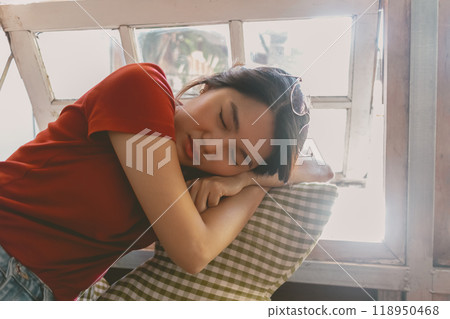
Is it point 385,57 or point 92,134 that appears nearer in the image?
point 92,134

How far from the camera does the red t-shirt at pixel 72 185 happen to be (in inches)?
28.2

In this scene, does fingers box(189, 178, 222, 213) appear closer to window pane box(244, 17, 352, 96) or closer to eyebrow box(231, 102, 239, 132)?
eyebrow box(231, 102, 239, 132)

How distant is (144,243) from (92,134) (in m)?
0.30

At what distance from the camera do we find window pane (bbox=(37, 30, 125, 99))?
58.6 inches

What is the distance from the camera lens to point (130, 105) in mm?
693

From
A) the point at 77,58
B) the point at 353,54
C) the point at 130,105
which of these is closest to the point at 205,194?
the point at 130,105

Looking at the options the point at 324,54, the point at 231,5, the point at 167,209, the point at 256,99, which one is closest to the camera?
the point at 167,209

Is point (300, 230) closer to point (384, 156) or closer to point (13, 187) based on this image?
point (384, 156)

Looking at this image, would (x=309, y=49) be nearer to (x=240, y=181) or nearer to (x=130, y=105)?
(x=240, y=181)

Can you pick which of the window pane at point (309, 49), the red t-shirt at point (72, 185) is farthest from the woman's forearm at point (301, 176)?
the window pane at point (309, 49)

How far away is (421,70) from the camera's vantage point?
112 cm

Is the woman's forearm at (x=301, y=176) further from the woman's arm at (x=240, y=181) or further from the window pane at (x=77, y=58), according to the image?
the window pane at (x=77, y=58)

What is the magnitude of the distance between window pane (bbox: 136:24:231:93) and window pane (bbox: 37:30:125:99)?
0.12 meters
